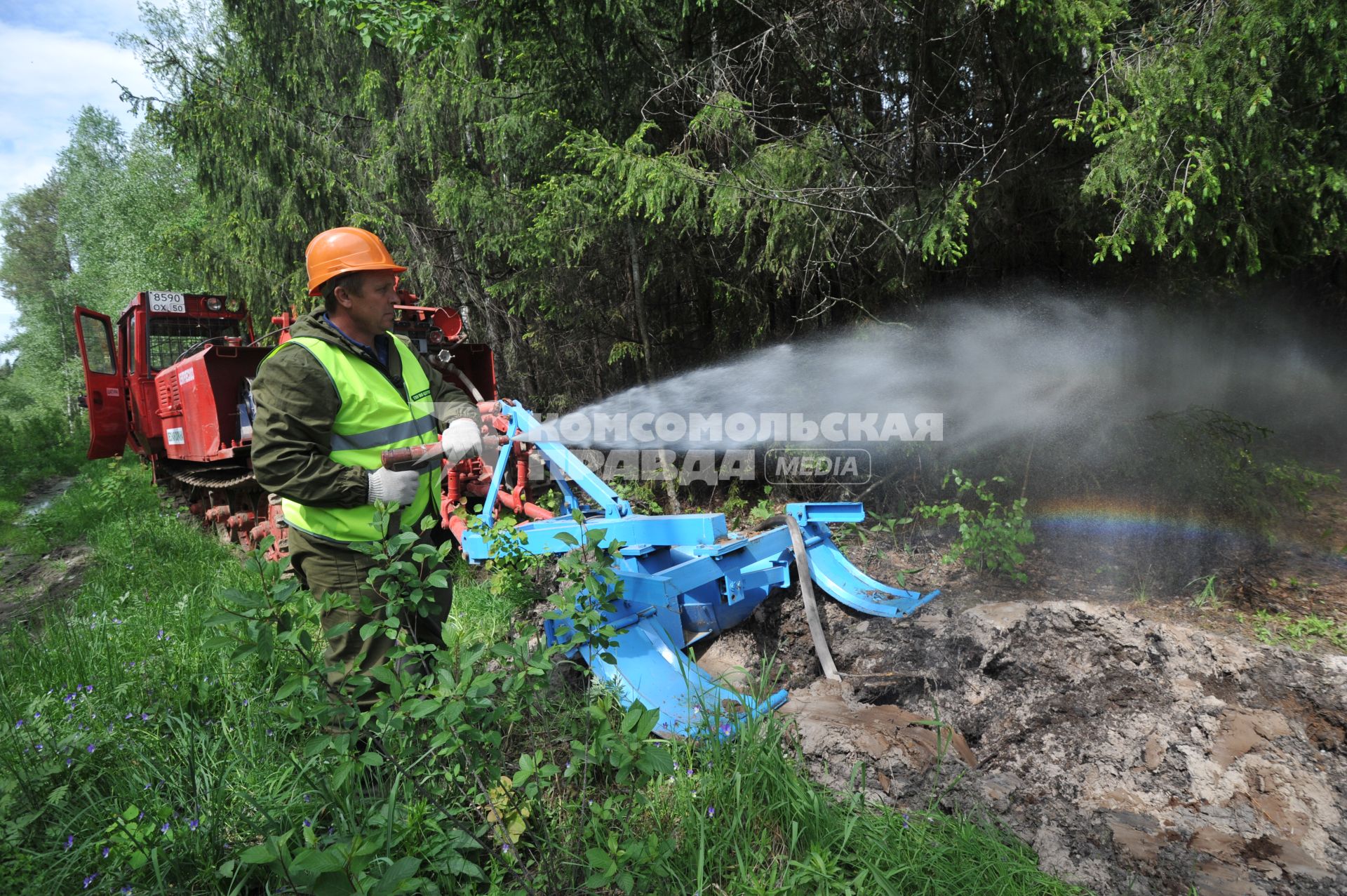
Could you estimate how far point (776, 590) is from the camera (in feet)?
13.0

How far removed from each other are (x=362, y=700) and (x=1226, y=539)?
18.6 feet

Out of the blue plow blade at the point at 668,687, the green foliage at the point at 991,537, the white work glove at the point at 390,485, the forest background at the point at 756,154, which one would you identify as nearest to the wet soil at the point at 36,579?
the white work glove at the point at 390,485

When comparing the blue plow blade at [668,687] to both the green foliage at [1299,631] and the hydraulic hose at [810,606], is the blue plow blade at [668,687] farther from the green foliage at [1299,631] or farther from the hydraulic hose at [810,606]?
the green foliage at [1299,631]

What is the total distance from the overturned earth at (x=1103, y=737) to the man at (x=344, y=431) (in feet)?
5.57

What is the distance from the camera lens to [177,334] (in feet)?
31.2

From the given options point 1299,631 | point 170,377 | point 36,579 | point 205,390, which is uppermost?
point 170,377

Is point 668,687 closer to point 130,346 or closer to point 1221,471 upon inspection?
point 1221,471

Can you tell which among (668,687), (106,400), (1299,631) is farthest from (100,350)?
(1299,631)

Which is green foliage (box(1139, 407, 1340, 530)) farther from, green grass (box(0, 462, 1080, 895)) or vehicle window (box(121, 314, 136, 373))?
vehicle window (box(121, 314, 136, 373))

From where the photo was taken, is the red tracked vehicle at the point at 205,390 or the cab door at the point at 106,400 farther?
the cab door at the point at 106,400

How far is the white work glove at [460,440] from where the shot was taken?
285 cm

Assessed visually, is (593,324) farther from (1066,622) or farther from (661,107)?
(1066,622)

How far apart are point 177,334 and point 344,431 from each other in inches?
341

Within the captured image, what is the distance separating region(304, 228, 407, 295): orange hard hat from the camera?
2.74 meters
